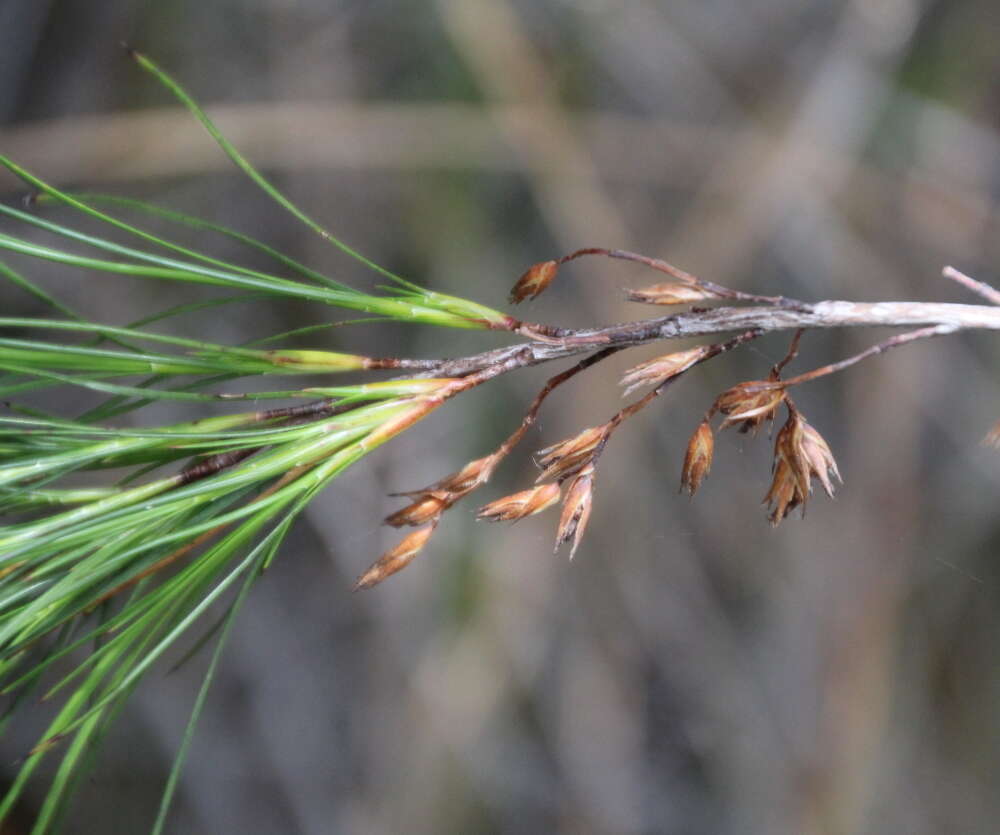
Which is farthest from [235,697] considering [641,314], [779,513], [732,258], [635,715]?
[779,513]

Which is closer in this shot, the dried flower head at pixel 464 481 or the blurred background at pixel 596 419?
the dried flower head at pixel 464 481

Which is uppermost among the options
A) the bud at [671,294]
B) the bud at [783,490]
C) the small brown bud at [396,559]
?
the bud at [671,294]

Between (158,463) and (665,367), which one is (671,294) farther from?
(158,463)

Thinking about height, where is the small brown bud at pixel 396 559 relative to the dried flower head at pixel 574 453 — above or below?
below

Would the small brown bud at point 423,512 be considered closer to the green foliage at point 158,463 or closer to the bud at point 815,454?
the green foliage at point 158,463

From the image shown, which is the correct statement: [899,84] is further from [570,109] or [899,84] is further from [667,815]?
[667,815]

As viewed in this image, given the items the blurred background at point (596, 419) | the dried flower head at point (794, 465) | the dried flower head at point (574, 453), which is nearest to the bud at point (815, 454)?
the dried flower head at point (794, 465)

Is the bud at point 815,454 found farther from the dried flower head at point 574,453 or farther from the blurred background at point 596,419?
the blurred background at point 596,419

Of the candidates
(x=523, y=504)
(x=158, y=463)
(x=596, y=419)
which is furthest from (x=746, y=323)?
(x=596, y=419)
